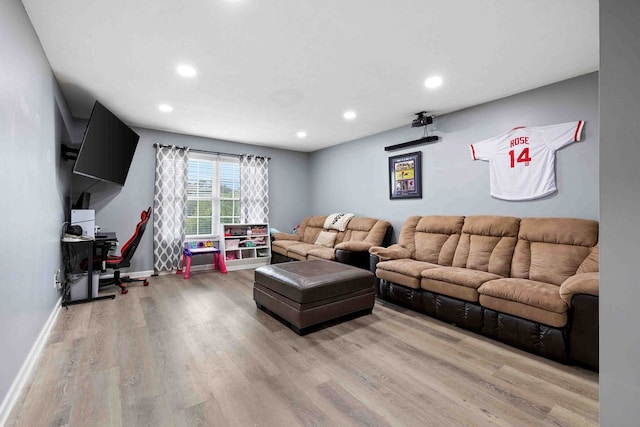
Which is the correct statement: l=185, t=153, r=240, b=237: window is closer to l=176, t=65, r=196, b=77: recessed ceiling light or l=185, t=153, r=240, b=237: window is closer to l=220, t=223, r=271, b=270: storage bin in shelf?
l=220, t=223, r=271, b=270: storage bin in shelf

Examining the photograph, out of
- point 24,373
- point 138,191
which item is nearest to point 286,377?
point 24,373

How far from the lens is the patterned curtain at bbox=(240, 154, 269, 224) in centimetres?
567

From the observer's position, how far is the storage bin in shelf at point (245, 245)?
5.27 meters

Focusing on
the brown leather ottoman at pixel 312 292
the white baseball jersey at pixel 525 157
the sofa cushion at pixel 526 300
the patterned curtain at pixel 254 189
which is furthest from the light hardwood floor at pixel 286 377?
the patterned curtain at pixel 254 189

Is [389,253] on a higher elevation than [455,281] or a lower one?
higher

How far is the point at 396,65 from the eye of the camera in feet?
8.67

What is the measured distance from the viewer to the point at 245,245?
5.48 meters

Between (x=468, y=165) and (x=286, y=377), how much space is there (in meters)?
3.38

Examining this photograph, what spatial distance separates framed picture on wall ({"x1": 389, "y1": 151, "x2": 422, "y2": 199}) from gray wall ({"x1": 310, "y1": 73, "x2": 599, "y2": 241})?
9cm

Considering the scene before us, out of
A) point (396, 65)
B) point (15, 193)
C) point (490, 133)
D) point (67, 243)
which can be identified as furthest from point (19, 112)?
point (490, 133)

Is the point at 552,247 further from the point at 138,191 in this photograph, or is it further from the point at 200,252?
the point at 138,191

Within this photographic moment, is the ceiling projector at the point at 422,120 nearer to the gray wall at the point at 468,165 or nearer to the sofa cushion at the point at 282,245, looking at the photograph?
the gray wall at the point at 468,165

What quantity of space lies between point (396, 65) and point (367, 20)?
29.2 inches

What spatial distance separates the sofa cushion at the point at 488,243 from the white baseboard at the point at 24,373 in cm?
388
